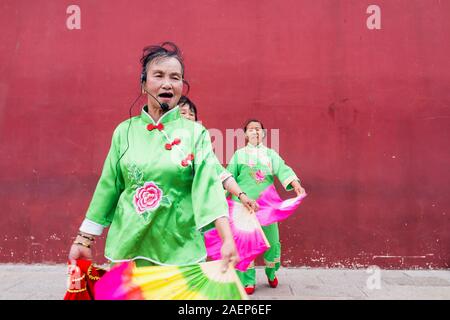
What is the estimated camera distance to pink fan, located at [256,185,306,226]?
3939 mm

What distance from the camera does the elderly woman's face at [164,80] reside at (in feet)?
6.56

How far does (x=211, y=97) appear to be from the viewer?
5262 mm

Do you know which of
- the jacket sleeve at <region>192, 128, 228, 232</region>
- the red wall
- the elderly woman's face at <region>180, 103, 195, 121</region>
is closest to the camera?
the jacket sleeve at <region>192, 128, 228, 232</region>

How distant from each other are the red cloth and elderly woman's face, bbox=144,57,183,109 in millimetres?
810

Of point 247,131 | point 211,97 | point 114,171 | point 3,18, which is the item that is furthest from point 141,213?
point 3,18

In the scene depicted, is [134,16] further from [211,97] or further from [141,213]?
[141,213]

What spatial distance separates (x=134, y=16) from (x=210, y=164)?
3992mm

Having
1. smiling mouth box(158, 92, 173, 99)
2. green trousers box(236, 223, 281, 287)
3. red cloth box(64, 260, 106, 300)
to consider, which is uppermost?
smiling mouth box(158, 92, 173, 99)

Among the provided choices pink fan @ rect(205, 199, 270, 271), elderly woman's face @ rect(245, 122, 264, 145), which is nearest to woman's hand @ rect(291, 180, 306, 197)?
elderly woman's face @ rect(245, 122, 264, 145)

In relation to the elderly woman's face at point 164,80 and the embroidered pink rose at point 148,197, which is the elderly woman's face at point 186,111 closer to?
the elderly woman's face at point 164,80

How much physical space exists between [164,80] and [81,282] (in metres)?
0.99

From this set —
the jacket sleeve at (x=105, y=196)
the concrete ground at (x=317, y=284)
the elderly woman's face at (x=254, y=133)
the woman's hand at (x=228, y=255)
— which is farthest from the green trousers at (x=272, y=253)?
the woman's hand at (x=228, y=255)

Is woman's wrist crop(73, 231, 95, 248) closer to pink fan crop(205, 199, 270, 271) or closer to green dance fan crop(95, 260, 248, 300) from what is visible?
green dance fan crop(95, 260, 248, 300)

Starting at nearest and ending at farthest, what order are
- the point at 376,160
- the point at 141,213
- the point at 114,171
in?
the point at 141,213 < the point at 114,171 < the point at 376,160
